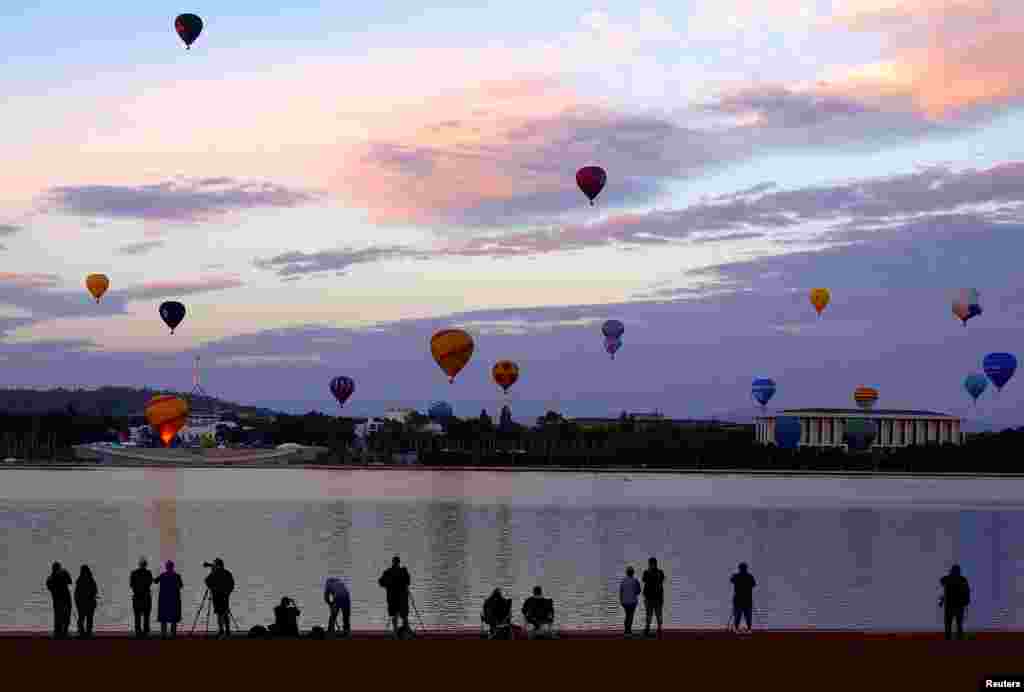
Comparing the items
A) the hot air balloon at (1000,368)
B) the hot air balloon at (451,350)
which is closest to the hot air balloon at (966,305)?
the hot air balloon at (1000,368)

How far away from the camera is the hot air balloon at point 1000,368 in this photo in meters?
182

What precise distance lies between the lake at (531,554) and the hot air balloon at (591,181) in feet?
78.9

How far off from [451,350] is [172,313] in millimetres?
31071

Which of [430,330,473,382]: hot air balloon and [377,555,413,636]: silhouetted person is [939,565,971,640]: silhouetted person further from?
[430,330,473,382]: hot air balloon

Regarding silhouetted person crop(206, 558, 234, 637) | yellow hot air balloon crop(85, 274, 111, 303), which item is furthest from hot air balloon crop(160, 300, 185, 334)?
silhouetted person crop(206, 558, 234, 637)

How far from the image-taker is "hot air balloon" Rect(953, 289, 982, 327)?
176m

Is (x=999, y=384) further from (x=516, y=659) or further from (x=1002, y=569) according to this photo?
(x=516, y=659)

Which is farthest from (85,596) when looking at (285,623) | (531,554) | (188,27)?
(188,27)

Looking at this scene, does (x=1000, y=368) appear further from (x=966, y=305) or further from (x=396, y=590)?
(x=396, y=590)

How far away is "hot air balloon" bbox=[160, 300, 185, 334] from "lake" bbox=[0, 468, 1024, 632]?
730 inches

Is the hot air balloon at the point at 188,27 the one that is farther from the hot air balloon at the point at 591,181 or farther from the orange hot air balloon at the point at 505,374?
the orange hot air balloon at the point at 505,374

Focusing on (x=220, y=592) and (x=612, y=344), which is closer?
(x=220, y=592)

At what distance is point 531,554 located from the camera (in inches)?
3418

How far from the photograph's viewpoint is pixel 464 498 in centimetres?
19225
